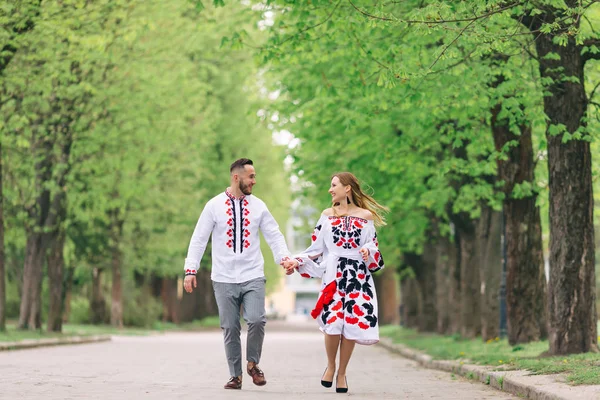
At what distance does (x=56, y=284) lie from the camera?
101ft

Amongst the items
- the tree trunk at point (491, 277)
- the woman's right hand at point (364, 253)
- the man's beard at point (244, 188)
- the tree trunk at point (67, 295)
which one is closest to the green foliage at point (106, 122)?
the tree trunk at point (67, 295)

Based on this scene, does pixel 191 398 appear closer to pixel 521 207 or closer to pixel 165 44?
pixel 521 207

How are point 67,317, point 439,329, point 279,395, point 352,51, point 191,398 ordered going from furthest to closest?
point 67,317, point 439,329, point 352,51, point 279,395, point 191,398

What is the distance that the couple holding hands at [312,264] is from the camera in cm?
1112

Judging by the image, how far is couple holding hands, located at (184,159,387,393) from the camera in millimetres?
11117

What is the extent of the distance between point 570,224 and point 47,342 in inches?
537

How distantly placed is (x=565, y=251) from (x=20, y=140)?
Result: 12.4 metres

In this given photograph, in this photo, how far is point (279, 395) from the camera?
11.1m

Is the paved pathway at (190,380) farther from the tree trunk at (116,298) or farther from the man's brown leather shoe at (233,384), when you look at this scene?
the tree trunk at (116,298)

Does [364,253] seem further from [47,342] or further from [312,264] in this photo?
[47,342]

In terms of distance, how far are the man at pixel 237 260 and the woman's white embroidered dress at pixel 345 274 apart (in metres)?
0.43

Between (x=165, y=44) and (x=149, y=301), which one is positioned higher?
(x=165, y=44)

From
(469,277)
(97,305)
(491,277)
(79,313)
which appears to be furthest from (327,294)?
(79,313)

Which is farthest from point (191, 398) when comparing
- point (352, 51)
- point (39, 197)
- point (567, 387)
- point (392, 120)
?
point (39, 197)
